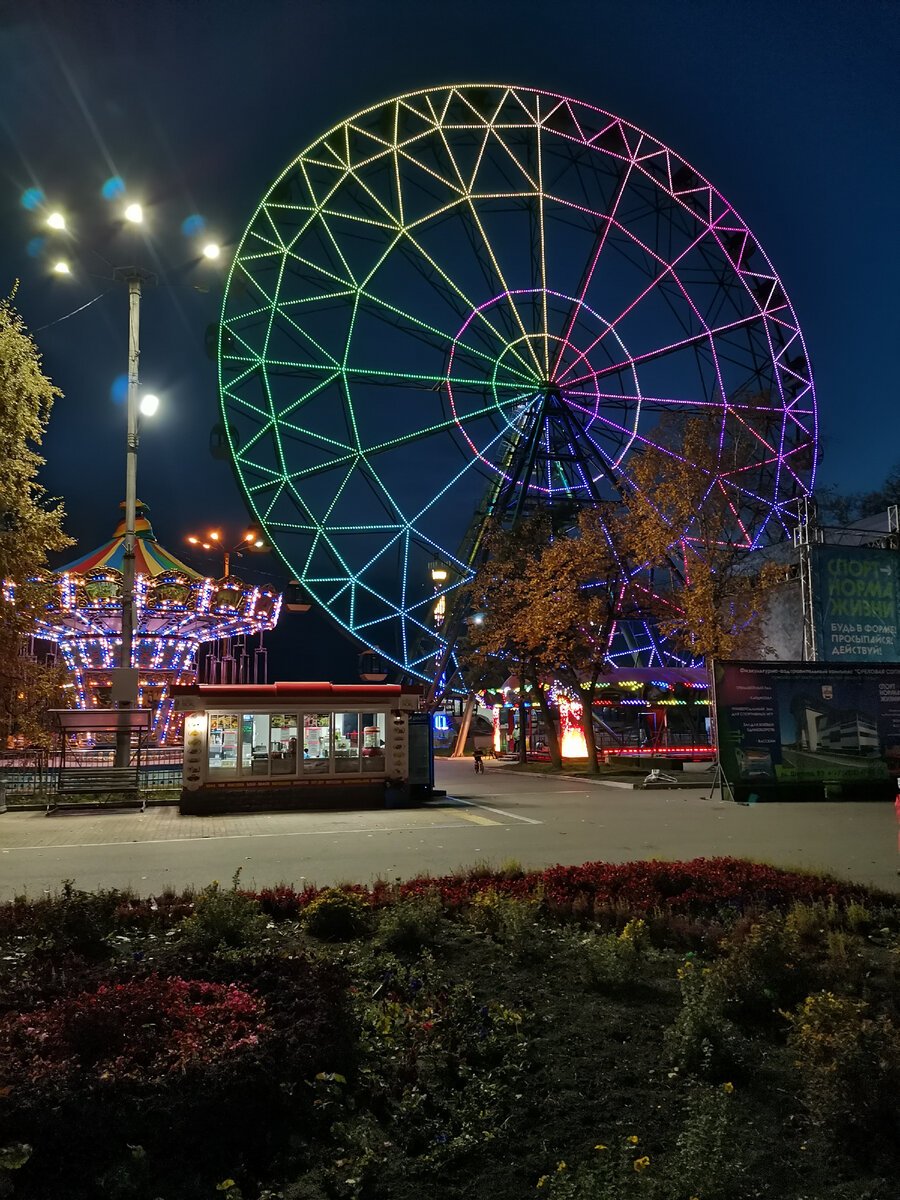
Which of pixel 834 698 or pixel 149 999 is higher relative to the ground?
pixel 834 698

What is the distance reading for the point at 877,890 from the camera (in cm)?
929

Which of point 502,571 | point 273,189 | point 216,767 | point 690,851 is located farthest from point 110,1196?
point 502,571

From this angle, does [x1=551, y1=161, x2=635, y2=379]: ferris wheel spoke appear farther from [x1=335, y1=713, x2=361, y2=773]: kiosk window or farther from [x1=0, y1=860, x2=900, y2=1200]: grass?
[x1=0, y1=860, x2=900, y2=1200]: grass

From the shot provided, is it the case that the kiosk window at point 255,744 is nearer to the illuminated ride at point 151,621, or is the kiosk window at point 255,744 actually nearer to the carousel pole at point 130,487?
the carousel pole at point 130,487

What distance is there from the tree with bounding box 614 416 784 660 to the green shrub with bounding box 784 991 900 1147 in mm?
24156

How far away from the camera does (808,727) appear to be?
2158 centimetres

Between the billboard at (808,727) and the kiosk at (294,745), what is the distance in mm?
7240

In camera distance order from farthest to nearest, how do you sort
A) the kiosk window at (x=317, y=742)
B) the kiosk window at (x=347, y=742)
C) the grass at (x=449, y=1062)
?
1. the kiosk window at (x=347, y=742)
2. the kiosk window at (x=317, y=742)
3. the grass at (x=449, y=1062)

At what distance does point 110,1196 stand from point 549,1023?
2.62 m

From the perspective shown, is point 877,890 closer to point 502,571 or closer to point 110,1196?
point 110,1196

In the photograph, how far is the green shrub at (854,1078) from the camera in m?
3.91

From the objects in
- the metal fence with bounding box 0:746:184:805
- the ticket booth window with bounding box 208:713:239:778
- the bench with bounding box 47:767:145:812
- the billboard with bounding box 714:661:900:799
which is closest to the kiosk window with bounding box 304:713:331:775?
the ticket booth window with bounding box 208:713:239:778

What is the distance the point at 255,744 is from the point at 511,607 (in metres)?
16.5

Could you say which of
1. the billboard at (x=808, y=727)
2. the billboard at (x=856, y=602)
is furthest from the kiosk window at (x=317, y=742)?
the billboard at (x=856, y=602)
